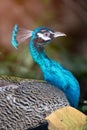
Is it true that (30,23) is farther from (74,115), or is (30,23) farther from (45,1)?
(74,115)

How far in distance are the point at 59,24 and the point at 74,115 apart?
1809 millimetres

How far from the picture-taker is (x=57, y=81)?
231 cm

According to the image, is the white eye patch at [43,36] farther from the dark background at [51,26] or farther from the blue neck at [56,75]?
the dark background at [51,26]

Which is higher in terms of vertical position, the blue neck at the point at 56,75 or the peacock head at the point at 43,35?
the peacock head at the point at 43,35

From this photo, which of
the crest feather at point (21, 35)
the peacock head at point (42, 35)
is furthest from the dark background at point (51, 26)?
the peacock head at point (42, 35)

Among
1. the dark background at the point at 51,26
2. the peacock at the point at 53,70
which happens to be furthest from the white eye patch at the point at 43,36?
the dark background at the point at 51,26

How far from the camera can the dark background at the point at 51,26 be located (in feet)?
10.4

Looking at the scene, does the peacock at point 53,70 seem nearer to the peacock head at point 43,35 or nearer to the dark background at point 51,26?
the peacock head at point 43,35

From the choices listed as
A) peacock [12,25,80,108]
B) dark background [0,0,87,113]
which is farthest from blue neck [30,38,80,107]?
dark background [0,0,87,113]

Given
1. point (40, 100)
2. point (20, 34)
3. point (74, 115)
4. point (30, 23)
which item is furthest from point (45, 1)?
point (74, 115)

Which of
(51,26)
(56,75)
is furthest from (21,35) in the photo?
(51,26)

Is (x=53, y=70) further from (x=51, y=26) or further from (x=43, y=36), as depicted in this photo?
(x=51, y=26)

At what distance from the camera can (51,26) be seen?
3342 mm

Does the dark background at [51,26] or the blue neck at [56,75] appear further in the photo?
the dark background at [51,26]
